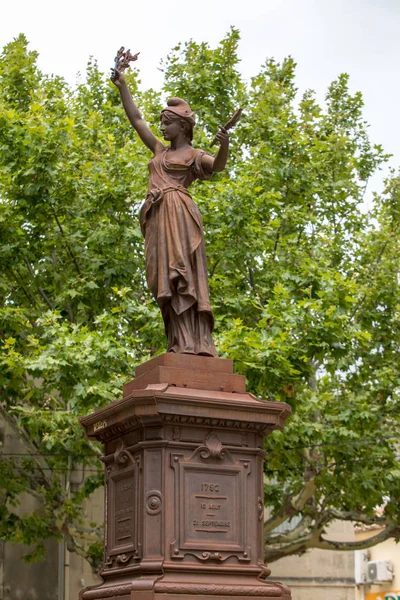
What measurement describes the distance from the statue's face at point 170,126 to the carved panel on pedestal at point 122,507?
2.89 meters

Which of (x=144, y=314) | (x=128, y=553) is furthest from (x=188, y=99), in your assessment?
(x=128, y=553)

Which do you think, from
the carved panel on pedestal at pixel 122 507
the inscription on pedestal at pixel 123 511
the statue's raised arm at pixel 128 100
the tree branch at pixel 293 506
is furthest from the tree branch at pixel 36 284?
the inscription on pedestal at pixel 123 511

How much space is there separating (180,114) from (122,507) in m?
3.59

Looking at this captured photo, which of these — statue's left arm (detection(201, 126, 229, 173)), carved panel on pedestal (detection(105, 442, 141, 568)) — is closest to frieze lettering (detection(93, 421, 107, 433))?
carved panel on pedestal (detection(105, 442, 141, 568))

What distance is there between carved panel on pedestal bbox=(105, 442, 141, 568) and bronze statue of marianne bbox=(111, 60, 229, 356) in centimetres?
108

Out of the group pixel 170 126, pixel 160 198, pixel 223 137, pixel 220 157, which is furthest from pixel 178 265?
pixel 170 126

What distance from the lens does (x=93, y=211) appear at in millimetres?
18016

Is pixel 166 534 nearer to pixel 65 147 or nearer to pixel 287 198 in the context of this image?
pixel 65 147

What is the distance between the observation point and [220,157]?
9672mm

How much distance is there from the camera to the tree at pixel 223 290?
16047 millimetres

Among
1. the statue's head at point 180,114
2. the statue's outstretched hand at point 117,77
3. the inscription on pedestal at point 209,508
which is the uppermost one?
the statue's outstretched hand at point 117,77

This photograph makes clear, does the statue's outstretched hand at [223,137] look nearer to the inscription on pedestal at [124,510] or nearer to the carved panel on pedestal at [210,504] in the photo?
the carved panel on pedestal at [210,504]

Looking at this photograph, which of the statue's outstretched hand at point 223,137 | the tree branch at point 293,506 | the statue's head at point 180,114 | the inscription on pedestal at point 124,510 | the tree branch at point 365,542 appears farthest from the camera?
the tree branch at point 365,542

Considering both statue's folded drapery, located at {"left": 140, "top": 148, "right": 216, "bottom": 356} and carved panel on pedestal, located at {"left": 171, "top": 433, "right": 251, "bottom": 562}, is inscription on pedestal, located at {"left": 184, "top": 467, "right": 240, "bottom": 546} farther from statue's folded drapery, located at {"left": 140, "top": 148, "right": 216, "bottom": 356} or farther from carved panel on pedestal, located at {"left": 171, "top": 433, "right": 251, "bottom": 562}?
statue's folded drapery, located at {"left": 140, "top": 148, "right": 216, "bottom": 356}
